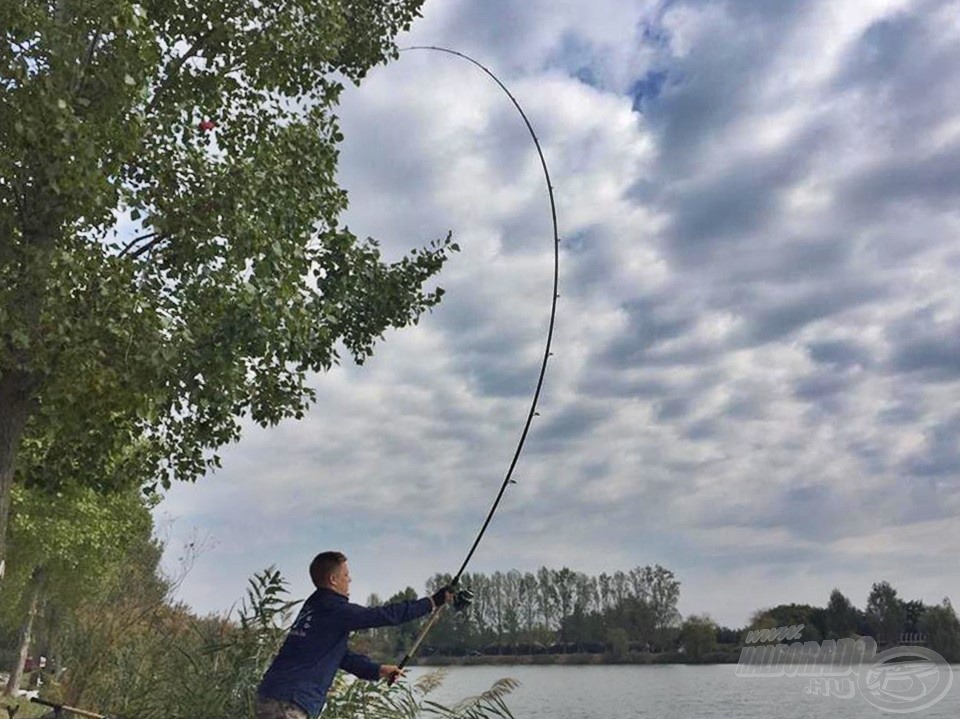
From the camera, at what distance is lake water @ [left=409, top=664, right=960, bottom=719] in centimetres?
2652

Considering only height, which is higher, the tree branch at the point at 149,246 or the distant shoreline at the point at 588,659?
the tree branch at the point at 149,246

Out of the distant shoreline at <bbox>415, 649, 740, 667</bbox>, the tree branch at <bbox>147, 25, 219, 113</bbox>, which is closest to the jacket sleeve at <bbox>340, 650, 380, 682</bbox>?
the tree branch at <bbox>147, 25, 219, 113</bbox>

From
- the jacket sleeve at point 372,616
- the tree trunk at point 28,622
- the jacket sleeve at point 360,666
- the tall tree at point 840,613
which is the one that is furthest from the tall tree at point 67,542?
the tall tree at point 840,613

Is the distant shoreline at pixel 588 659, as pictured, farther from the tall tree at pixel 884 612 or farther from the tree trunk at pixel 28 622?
the tree trunk at pixel 28 622

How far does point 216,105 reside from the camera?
30.0 ft

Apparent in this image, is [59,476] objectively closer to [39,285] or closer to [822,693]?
[39,285]

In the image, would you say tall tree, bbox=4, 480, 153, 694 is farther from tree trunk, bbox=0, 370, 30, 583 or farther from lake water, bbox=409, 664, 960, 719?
tree trunk, bbox=0, 370, 30, 583

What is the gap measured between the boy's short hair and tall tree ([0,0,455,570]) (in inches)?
112

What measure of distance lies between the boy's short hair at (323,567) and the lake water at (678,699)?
11561 mm

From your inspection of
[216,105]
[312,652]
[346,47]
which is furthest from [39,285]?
[346,47]

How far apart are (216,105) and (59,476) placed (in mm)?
4066

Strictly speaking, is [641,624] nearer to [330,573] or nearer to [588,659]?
[588,659]

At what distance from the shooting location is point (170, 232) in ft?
27.0

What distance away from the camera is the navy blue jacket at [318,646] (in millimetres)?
4828
